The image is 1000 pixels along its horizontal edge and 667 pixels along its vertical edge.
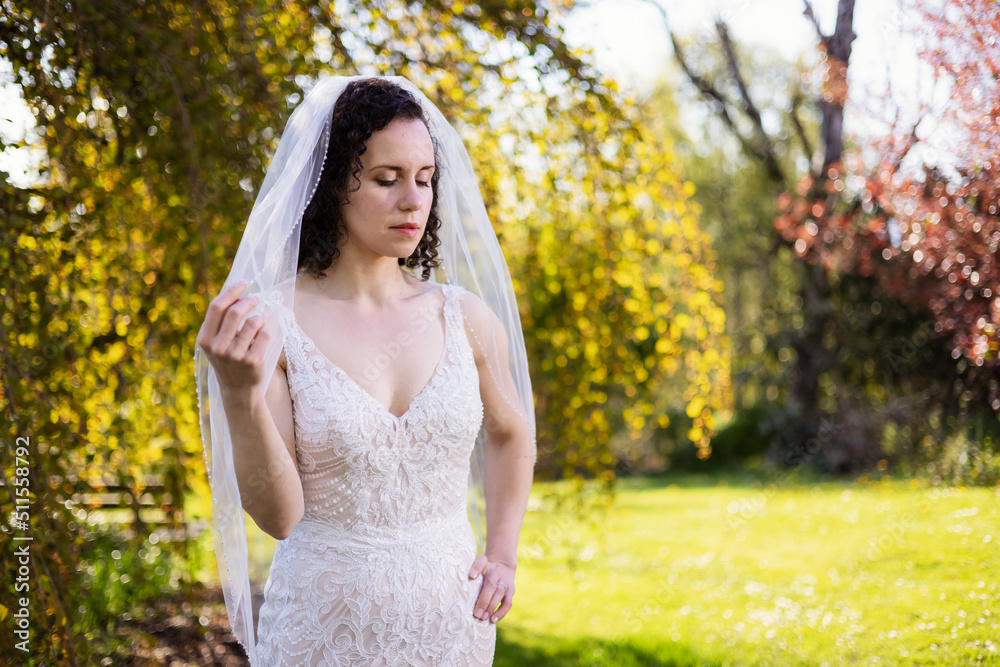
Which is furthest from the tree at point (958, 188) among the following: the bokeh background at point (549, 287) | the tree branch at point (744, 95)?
the tree branch at point (744, 95)

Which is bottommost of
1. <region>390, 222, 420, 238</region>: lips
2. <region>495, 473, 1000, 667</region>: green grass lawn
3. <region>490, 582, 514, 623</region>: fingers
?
<region>495, 473, 1000, 667</region>: green grass lawn

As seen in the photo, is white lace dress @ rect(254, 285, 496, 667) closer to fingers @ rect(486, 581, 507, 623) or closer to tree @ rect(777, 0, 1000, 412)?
fingers @ rect(486, 581, 507, 623)

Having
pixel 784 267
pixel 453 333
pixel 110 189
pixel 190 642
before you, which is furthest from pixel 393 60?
pixel 784 267

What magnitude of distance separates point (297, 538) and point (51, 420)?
2.90 feet

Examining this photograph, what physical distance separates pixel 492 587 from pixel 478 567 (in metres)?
0.06

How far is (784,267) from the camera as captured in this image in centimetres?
1489

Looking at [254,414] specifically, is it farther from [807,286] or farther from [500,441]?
[807,286]

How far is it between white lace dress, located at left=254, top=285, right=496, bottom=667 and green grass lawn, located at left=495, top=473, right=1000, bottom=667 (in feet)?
4.22

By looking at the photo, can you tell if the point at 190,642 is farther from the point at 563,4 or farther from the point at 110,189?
the point at 563,4

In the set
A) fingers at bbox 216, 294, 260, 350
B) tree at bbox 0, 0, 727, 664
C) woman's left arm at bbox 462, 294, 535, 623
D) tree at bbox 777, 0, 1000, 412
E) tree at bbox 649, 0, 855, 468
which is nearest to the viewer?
fingers at bbox 216, 294, 260, 350

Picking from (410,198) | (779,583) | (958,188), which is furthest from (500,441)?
(779,583)

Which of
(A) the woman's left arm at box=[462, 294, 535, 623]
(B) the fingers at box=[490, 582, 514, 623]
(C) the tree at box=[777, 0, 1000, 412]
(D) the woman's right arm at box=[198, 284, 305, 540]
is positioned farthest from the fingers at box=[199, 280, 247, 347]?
(C) the tree at box=[777, 0, 1000, 412]

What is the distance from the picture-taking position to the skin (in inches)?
64.0

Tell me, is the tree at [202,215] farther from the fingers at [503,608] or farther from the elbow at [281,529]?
the fingers at [503,608]
